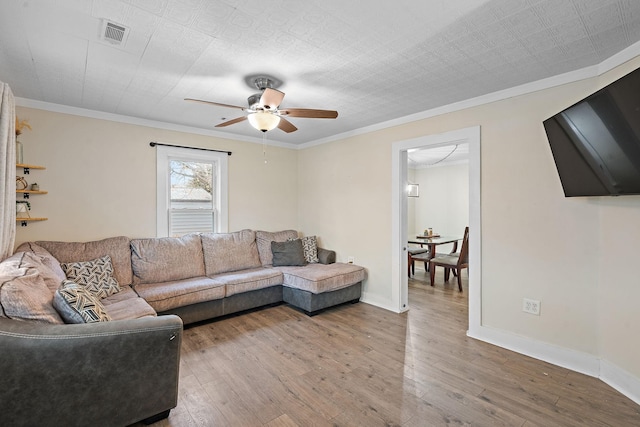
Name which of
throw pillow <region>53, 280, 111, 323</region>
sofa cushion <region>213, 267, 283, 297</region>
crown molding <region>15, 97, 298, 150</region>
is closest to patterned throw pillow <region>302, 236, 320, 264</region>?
sofa cushion <region>213, 267, 283, 297</region>

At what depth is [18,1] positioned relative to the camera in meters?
1.66

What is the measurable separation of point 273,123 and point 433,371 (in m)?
2.51

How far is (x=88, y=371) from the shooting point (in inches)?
64.1

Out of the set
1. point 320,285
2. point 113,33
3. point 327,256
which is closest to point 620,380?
point 320,285

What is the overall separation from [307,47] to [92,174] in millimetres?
3136

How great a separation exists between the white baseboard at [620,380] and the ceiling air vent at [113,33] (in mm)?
4208

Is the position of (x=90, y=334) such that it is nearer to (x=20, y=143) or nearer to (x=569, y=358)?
(x=20, y=143)

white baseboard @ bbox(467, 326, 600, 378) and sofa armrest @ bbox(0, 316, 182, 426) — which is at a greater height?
sofa armrest @ bbox(0, 316, 182, 426)

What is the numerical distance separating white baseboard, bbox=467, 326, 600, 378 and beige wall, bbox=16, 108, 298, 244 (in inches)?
146

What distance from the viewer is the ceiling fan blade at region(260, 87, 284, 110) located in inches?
91.5

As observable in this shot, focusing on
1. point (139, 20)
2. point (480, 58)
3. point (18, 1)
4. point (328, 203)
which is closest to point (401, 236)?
point (328, 203)

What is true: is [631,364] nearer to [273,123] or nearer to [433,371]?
[433,371]

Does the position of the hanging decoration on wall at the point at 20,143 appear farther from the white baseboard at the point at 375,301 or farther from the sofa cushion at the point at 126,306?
the white baseboard at the point at 375,301

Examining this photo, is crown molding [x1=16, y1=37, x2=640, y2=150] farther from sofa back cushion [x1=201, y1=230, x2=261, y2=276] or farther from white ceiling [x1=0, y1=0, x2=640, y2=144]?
sofa back cushion [x1=201, y1=230, x2=261, y2=276]
